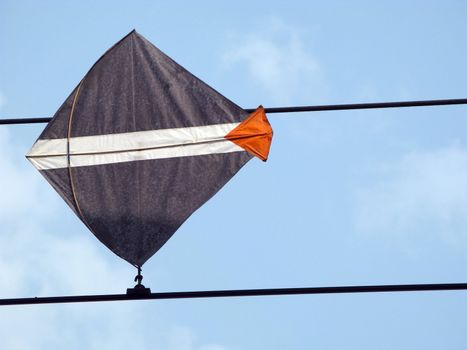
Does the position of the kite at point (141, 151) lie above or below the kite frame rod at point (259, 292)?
above

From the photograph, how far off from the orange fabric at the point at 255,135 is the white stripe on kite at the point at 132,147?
6cm

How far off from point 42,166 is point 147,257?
1.26 meters

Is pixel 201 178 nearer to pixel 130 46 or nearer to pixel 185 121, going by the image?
pixel 185 121

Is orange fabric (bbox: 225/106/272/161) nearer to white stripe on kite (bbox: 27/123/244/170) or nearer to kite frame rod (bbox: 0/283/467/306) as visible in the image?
white stripe on kite (bbox: 27/123/244/170)

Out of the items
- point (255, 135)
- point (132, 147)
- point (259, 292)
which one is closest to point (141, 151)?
point (132, 147)

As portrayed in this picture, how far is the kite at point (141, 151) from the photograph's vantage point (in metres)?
8.59

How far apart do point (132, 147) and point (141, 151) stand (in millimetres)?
89

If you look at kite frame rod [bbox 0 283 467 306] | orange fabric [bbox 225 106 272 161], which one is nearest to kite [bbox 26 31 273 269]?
orange fabric [bbox 225 106 272 161]

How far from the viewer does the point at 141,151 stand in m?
8.77

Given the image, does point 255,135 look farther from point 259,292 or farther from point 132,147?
point 259,292

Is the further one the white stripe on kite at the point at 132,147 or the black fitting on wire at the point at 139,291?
the white stripe on kite at the point at 132,147

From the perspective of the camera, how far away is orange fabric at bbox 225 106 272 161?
8.75 m

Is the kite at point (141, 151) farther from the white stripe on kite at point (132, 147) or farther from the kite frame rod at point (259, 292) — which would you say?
the kite frame rod at point (259, 292)

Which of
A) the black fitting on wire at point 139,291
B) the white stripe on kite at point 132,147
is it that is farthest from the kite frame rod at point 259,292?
the white stripe on kite at point 132,147
